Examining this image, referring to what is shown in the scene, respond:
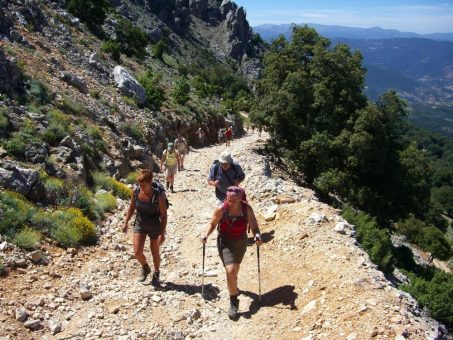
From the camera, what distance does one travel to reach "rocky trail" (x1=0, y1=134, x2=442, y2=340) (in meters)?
6.48

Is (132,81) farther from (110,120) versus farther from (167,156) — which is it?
(167,156)

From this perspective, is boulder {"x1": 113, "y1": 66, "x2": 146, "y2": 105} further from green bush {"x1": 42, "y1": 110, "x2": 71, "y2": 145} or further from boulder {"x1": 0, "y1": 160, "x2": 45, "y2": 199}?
boulder {"x1": 0, "y1": 160, "x2": 45, "y2": 199}

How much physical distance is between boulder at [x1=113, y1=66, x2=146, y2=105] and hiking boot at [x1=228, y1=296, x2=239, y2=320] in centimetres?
1981

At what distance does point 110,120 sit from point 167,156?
14.9 ft

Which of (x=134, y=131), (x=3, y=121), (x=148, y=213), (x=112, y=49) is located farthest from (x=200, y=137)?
(x=148, y=213)

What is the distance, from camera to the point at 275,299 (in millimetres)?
7801

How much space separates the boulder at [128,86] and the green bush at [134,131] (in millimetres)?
4239

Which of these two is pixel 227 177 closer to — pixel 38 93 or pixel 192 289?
pixel 192 289

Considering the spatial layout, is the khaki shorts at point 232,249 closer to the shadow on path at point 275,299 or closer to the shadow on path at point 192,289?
the shadow on path at point 275,299

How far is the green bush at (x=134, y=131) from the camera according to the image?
20.1m

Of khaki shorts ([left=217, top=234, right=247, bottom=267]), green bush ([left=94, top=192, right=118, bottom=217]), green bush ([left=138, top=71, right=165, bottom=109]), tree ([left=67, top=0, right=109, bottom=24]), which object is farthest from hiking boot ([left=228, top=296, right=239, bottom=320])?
tree ([left=67, top=0, right=109, bottom=24])

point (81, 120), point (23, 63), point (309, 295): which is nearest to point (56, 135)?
point (81, 120)

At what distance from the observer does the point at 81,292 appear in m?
7.41

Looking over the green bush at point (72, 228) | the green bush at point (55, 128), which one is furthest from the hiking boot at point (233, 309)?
the green bush at point (55, 128)
